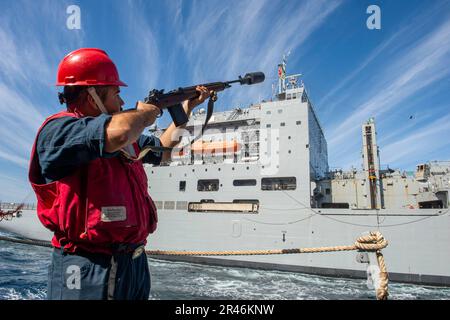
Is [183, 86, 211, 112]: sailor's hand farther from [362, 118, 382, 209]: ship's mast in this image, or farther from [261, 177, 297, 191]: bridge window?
[362, 118, 382, 209]: ship's mast

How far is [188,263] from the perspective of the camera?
16203 mm

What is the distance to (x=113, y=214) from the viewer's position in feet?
4.36

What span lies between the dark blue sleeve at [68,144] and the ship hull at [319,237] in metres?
13.8

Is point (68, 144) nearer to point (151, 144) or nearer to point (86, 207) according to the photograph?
point (86, 207)

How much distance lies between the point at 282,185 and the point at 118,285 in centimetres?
1465

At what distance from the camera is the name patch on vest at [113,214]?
1.30 metres

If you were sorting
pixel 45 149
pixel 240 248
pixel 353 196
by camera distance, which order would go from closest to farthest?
pixel 45 149, pixel 240 248, pixel 353 196

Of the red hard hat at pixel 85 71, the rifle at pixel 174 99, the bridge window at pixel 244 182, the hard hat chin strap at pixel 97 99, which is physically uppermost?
the bridge window at pixel 244 182

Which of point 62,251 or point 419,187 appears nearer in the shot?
point 62,251

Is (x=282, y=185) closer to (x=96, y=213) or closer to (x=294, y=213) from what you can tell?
(x=294, y=213)

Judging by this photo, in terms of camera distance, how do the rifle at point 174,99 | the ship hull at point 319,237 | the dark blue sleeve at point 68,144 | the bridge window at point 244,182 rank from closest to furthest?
the dark blue sleeve at point 68,144, the rifle at point 174,99, the ship hull at point 319,237, the bridge window at point 244,182

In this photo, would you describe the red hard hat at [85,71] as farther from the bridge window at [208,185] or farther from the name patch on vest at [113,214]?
the bridge window at [208,185]

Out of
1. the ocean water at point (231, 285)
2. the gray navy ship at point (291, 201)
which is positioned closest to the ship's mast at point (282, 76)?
the gray navy ship at point (291, 201)

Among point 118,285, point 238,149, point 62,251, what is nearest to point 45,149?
point 62,251
